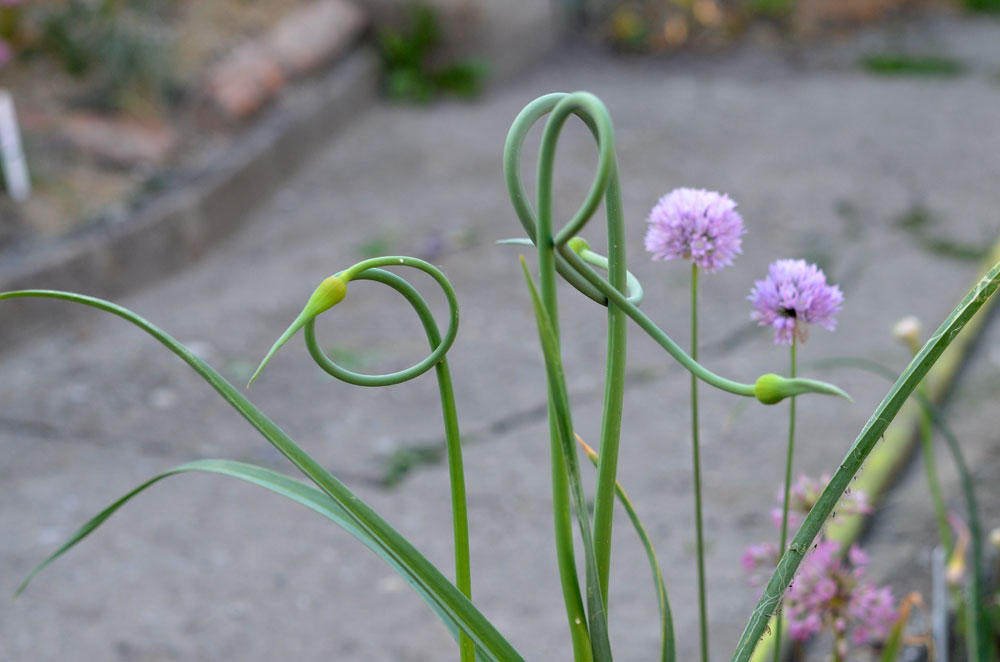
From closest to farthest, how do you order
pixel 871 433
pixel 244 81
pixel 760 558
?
1. pixel 871 433
2. pixel 760 558
3. pixel 244 81

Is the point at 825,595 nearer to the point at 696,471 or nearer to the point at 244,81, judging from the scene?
the point at 696,471

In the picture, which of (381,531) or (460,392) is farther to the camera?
(460,392)

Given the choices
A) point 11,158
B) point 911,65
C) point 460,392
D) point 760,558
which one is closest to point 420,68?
point 11,158

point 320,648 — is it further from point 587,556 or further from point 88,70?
point 88,70

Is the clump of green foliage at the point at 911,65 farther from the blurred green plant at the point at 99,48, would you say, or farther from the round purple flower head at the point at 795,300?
the round purple flower head at the point at 795,300

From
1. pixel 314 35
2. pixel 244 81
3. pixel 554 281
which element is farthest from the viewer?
pixel 314 35

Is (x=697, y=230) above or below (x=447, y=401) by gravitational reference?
above

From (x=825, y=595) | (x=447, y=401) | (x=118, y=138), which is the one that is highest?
(x=118, y=138)

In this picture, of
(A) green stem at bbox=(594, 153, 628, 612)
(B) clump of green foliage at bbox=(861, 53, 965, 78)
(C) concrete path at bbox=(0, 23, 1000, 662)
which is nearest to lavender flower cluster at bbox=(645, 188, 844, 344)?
(A) green stem at bbox=(594, 153, 628, 612)
